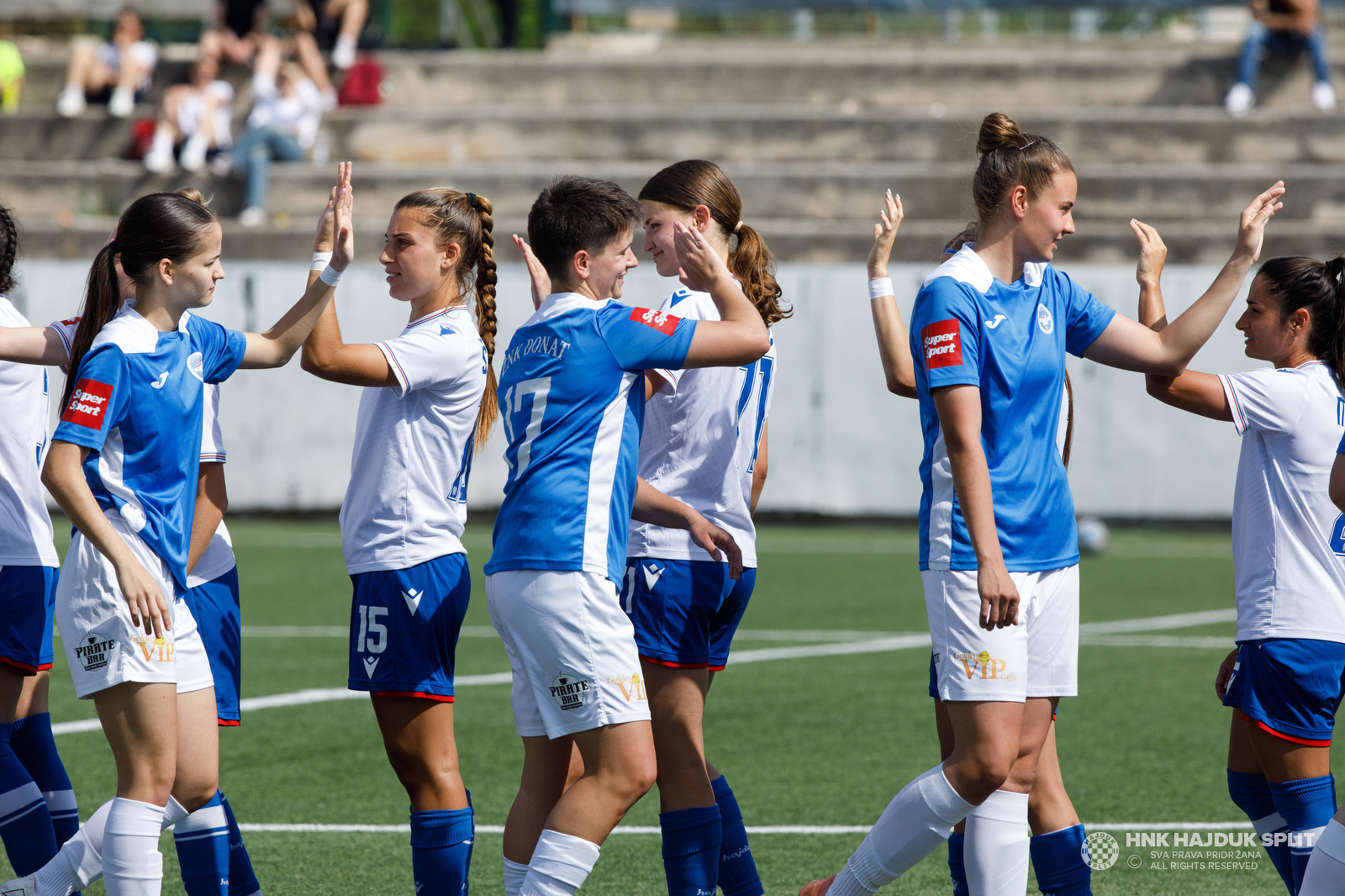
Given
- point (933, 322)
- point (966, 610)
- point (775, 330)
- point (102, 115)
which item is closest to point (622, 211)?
point (933, 322)

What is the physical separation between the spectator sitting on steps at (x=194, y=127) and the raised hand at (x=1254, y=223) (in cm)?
1613

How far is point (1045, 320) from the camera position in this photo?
3586mm

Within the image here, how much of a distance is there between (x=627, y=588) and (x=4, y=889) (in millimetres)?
1814

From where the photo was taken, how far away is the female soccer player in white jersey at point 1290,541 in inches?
148

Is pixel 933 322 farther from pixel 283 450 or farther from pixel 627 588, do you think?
pixel 283 450

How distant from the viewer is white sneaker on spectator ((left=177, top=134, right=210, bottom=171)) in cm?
1825

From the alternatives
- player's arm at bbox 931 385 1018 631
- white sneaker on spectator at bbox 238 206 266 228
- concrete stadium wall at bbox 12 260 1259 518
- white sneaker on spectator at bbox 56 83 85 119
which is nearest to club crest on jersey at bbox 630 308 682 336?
player's arm at bbox 931 385 1018 631

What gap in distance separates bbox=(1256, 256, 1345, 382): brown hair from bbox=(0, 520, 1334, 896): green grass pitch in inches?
66.5

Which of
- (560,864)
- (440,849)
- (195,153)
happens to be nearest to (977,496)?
(560,864)

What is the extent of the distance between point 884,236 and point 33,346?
2.20m

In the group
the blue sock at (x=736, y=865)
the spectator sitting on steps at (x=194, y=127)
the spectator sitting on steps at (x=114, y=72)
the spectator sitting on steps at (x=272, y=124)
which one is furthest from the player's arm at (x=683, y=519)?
the spectator sitting on steps at (x=114, y=72)

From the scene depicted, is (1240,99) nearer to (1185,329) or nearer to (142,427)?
(1185,329)

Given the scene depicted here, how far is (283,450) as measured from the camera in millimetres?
15195

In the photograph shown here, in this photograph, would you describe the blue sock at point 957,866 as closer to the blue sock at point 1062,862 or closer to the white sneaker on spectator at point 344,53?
the blue sock at point 1062,862
